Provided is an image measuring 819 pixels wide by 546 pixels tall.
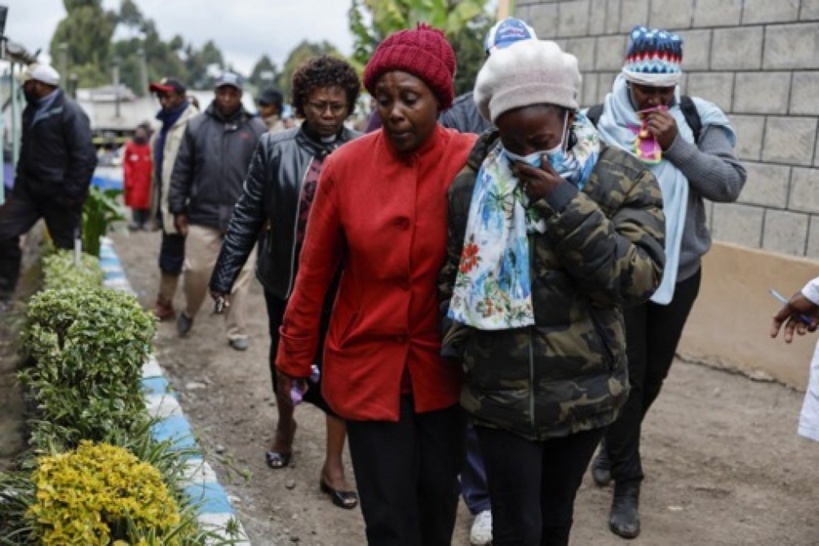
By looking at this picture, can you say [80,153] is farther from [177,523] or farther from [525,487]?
[525,487]

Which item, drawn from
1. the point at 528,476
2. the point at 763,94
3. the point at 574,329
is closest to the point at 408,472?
the point at 528,476

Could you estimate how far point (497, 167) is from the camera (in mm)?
2623

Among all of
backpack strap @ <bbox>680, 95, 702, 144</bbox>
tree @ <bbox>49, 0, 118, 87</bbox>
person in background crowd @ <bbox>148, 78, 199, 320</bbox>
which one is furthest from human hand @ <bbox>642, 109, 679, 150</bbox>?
tree @ <bbox>49, 0, 118, 87</bbox>

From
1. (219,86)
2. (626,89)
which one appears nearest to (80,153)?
(219,86)

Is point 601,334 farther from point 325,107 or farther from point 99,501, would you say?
point 325,107

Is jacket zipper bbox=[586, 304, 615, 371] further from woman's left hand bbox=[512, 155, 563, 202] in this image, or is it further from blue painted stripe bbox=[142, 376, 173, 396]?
blue painted stripe bbox=[142, 376, 173, 396]

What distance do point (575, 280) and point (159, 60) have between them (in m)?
115

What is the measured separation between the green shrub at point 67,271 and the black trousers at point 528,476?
12.8 feet

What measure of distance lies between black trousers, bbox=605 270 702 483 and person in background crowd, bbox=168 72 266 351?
12.5 ft

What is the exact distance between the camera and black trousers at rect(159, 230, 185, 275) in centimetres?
812

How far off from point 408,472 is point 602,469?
78.4 inches

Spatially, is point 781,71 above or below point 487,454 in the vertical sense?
above

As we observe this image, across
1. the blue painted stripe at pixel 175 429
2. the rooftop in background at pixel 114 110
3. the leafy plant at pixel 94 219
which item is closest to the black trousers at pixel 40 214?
the leafy plant at pixel 94 219

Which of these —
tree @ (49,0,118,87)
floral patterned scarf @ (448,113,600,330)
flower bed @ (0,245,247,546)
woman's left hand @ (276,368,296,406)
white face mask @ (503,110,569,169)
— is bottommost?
tree @ (49,0,118,87)
